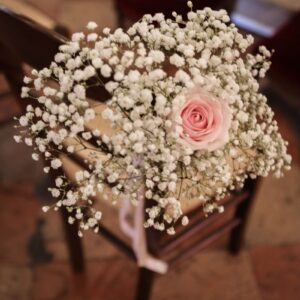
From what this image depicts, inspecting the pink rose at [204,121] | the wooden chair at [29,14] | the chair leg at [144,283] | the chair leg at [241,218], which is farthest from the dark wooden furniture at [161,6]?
the pink rose at [204,121]

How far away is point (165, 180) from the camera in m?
0.81

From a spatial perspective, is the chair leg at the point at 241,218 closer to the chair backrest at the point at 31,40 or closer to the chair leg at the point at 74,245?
the chair leg at the point at 74,245

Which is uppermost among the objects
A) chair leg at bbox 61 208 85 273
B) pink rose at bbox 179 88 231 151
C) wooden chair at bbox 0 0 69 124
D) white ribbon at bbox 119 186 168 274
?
pink rose at bbox 179 88 231 151

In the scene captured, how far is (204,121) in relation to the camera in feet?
2.71

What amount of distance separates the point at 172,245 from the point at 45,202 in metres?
0.77

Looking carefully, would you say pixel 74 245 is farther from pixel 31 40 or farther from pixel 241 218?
pixel 31 40

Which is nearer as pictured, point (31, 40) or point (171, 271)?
point (31, 40)

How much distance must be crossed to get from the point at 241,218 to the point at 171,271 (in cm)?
34

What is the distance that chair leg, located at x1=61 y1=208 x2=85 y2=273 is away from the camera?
4.86 feet

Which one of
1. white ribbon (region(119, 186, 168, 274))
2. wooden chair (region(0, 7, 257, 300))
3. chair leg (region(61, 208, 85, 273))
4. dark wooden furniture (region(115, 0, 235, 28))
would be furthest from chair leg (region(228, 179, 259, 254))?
dark wooden furniture (region(115, 0, 235, 28))

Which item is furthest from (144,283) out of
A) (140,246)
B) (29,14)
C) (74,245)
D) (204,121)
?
(29,14)

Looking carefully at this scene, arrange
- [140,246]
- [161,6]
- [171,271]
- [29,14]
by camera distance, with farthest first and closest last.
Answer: [161,6], [29,14], [171,271], [140,246]

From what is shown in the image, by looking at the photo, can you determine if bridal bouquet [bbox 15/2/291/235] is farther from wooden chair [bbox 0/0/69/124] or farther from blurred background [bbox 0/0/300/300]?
wooden chair [bbox 0/0/69/124]

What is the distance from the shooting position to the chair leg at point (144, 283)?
53.2 inches
